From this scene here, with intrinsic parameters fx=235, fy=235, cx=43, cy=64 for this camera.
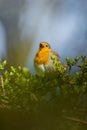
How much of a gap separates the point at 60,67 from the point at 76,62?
72 millimetres

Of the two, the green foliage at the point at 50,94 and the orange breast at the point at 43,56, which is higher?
the orange breast at the point at 43,56

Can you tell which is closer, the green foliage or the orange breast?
the green foliage

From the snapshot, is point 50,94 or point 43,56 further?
point 43,56

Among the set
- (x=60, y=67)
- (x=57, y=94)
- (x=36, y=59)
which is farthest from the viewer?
(x=36, y=59)

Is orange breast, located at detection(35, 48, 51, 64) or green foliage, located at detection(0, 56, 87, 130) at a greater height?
orange breast, located at detection(35, 48, 51, 64)

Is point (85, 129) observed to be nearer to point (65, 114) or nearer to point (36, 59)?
point (65, 114)

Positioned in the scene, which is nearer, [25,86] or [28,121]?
[28,121]

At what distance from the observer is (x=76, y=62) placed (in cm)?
99

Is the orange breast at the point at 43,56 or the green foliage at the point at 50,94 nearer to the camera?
the green foliage at the point at 50,94

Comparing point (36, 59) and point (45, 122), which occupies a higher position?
point (36, 59)

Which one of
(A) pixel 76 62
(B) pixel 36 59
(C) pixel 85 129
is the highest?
(B) pixel 36 59

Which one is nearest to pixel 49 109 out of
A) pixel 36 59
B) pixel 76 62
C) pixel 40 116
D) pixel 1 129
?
pixel 40 116

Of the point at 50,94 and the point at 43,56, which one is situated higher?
the point at 43,56

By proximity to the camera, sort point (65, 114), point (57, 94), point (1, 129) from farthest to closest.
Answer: point (57, 94) < point (65, 114) < point (1, 129)
